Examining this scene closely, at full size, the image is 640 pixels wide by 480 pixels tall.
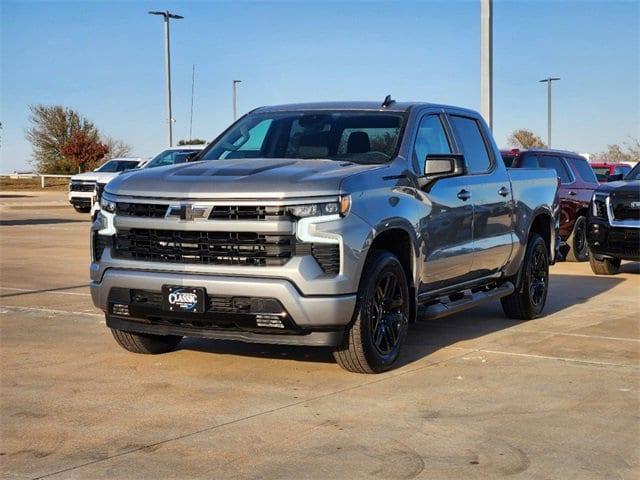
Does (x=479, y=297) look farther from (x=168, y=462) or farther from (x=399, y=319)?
(x=168, y=462)

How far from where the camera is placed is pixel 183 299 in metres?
6.30

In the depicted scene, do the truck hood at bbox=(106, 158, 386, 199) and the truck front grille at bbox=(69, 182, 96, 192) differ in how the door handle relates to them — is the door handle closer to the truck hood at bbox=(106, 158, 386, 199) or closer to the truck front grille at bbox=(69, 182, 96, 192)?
the truck hood at bbox=(106, 158, 386, 199)

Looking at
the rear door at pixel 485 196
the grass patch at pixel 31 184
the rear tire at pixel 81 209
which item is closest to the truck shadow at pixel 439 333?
the rear door at pixel 485 196

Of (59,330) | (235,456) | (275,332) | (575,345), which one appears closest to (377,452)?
(235,456)

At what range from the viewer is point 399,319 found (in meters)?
6.95

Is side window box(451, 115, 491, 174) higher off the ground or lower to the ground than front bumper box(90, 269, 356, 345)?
higher

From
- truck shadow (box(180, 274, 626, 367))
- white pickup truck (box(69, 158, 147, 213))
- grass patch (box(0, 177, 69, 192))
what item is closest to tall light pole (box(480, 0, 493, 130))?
truck shadow (box(180, 274, 626, 367))

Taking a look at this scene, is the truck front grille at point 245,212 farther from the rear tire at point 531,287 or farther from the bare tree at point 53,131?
the bare tree at point 53,131

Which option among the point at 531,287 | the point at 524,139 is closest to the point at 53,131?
the point at 524,139

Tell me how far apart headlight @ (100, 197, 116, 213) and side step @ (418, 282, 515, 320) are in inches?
95.2

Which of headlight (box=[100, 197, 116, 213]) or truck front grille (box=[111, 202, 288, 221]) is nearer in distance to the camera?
truck front grille (box=[111, 202, 288, 221])

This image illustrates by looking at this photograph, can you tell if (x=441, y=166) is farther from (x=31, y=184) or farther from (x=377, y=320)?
(x=31, y=184)

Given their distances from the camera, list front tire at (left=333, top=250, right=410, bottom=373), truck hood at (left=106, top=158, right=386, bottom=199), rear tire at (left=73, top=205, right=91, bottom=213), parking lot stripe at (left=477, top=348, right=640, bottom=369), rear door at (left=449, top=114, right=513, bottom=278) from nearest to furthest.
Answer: truck hood at (left=106, top=158, right=386, bottom=199) → front tire at (left=333, top=250, right=410, bottom=373) → parking lot stripe at (left=477, top=348, right=640, bottom=369) → rear door at (left=449, top=114, right=513, bottom=278) → rear tire at (left=73, top=205, right=91, bottom=213)

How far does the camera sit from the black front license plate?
623 cm
